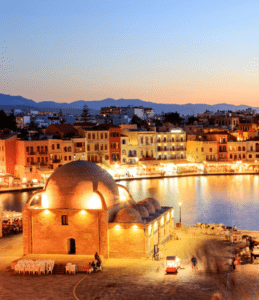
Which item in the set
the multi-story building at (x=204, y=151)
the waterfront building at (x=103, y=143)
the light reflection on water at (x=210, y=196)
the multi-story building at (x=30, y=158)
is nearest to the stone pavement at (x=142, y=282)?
the light reflection on water at (x=210, y=196)

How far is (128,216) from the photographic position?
2686 cm

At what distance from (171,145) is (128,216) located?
185ft

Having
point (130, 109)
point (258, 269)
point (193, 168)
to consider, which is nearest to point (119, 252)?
point (258, 269)

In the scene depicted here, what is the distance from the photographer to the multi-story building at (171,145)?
267 ft

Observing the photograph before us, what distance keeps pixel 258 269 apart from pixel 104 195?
9222mm

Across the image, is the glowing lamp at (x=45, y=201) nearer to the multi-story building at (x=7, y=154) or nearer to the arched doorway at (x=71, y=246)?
the arched doorway at (x=71, y=246)

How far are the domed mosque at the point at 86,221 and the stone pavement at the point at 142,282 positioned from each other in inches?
37.1

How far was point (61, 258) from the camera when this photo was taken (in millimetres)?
26562

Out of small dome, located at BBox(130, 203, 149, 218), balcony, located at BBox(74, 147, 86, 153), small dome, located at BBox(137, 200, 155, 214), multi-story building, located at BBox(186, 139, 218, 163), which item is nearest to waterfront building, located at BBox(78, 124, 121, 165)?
balcony, located at BBox(74, 147, 86, 153)

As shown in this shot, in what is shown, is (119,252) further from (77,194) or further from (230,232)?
(230,232)

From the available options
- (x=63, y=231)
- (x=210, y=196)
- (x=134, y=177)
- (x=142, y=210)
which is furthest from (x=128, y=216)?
(x=134, y=177)

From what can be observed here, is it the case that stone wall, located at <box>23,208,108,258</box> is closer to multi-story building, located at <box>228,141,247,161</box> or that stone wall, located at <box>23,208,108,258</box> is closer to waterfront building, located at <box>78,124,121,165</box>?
waterfront building, located at <box>78,124,121,165</box>

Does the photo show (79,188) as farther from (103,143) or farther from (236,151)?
(236,151)

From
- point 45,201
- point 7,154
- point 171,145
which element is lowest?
point 45,201
